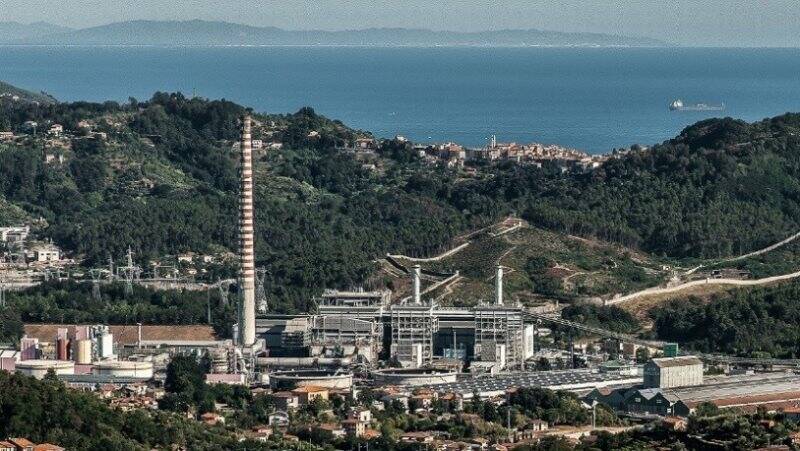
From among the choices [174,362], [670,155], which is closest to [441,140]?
[670,155]

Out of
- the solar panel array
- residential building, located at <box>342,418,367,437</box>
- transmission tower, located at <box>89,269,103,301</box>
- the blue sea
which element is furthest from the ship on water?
residential building, located at <box>342,418,367,437</box>

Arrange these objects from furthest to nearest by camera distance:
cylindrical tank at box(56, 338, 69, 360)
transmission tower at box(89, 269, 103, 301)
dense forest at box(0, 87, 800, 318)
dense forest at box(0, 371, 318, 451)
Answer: dense forest at box(0, 87, 800, 318), transmission tower at box(89, 269, 103, 301), cylindrical tank at box(56, 338, 69, 360), dense forest at box(0, 371, 318, 451)

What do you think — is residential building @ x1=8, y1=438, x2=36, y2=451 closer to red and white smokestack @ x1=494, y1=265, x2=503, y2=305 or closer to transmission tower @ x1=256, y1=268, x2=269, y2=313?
red and white smokestack @ x1=494, y1=265, x2=503, y2=305

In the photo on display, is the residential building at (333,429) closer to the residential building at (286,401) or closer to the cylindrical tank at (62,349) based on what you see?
the residential building at (286,401)

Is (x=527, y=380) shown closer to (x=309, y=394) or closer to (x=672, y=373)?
(x=672, y=373)

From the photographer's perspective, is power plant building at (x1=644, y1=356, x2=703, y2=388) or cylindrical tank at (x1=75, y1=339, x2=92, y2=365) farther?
cylindrical tank at (x1=75, y1=339, x2=92, y2=365)

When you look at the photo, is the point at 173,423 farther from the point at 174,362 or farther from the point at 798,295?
the point at 798,295

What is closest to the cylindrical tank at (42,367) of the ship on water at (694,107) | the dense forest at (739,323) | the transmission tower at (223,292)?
the transmission tower at (223,292)

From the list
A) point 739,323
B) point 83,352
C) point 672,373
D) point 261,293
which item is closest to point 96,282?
point 261,293
